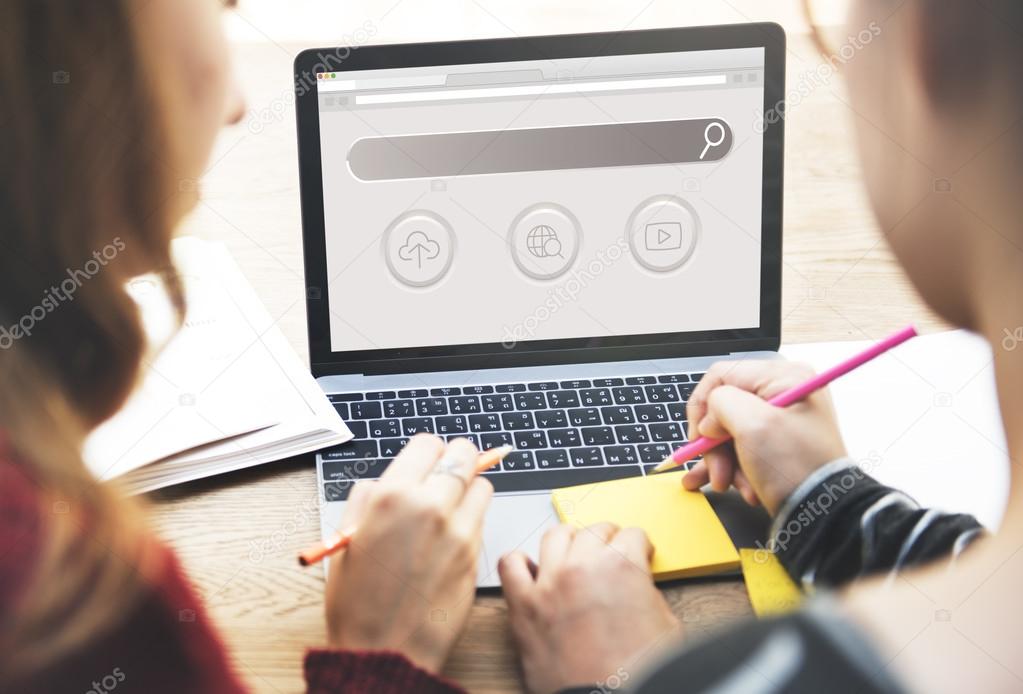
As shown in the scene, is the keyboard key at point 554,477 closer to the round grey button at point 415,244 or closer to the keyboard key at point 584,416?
the keyboard key at point 584,416

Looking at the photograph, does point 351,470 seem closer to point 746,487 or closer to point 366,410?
point 366,410

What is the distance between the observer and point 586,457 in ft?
2.38

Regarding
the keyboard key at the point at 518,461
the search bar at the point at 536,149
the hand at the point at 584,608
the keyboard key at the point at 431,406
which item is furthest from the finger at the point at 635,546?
the search bar at the point at 536,149

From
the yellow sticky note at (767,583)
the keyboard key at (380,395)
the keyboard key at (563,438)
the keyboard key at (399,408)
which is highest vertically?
the keyboard key at (380,395)

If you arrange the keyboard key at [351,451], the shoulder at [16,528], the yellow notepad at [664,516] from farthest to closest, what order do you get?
1. the keyboard key at [351,451]
2. the yellow notepad at [664,516]
3. the shoulder at [16,528]

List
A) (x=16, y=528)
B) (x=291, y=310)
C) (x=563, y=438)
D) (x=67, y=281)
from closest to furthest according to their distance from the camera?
1. (x=16, y=528)
2. (x=67, y=281)
3. (x=563, y=438)
4. (x=291, y=310)

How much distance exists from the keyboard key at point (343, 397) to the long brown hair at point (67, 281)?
0.16m

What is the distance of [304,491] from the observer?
72 cm

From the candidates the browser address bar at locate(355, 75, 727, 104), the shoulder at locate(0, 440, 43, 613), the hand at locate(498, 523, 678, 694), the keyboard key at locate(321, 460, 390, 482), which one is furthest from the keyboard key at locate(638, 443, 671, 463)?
the shoulder at locate(0, 440, 43, 613)

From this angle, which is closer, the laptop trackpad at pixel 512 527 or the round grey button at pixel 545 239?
the laptop trackpad at pixel 512 527

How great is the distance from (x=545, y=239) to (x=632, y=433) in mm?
193

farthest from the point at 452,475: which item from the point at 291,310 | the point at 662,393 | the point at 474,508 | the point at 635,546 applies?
the point at 291,310

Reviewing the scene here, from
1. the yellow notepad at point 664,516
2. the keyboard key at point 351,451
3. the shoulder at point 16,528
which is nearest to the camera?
the shoulder at point 16,528

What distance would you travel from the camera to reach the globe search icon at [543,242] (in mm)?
818
